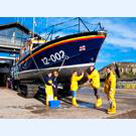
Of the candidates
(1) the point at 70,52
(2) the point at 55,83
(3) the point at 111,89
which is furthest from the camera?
(1) the point at 70,52

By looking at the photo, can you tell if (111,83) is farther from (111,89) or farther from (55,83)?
(55,83)

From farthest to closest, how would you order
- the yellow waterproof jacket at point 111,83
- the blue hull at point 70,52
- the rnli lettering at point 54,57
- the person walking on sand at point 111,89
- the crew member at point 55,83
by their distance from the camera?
the rnli lettering at point 54,57
the blue hull at point 70,52
the crew member at point 55,83
the yellow waterproof jacket at point 111,83
the person walking on sand at point 111,89

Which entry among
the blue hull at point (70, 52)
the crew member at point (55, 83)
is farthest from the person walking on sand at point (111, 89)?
the crew member at point (55, 83)

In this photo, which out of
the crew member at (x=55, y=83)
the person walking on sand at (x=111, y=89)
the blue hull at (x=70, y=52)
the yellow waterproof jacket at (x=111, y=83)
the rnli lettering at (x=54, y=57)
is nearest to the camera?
the person walking on sand at (x=111, y=89)

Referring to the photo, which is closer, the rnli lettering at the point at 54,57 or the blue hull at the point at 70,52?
the blue hull at the point at 70,52

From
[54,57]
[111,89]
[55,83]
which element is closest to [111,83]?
[111,89]

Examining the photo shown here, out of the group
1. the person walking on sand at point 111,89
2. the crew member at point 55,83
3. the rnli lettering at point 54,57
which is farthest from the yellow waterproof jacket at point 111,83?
the rnli lettering at point 54,57

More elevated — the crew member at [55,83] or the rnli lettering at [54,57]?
the rnli lettering at [54,57]

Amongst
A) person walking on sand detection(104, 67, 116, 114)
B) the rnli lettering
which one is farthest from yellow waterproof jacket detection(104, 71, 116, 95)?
the rnli lettering

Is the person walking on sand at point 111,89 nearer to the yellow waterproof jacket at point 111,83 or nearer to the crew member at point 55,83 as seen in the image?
the yellow waterproof jacket at point 111,83

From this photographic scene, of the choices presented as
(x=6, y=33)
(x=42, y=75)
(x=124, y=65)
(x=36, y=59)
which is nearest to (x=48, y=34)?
(x=36, y=59)

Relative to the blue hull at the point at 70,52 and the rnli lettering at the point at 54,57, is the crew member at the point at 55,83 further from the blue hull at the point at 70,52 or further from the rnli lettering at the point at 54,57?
the rnli lettering at the point at 54,57

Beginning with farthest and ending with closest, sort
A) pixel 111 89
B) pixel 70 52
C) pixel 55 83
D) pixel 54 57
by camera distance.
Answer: pixel 54 57, pixel 70 52, pixel 55 83, pixel 111 89
